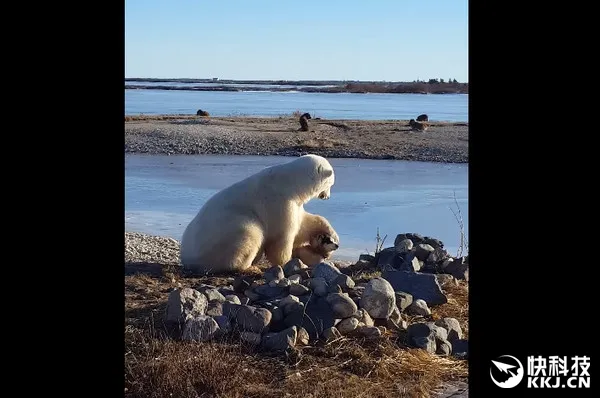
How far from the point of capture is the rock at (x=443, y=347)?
498 centimetres

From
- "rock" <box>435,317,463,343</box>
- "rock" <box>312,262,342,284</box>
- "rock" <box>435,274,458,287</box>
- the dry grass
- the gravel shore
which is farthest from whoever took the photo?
the gravel shore

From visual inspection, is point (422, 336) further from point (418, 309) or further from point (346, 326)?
point (418, 309)

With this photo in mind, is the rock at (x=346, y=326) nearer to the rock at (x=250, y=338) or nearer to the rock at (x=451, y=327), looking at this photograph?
the rock at (x=250, y=338)

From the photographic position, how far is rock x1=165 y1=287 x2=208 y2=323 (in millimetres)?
4961

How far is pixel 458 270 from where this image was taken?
699 cm

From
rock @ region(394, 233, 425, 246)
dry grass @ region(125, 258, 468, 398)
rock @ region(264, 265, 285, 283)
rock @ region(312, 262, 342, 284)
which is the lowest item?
dry grass @ region(125, 258, 468, 398)

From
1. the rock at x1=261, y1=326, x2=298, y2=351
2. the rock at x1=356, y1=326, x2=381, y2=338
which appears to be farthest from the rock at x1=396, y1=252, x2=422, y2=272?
the rock at x1=261, y1=326, x2=298, y2=351

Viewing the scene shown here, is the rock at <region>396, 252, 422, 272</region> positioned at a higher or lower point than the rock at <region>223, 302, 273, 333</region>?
higher

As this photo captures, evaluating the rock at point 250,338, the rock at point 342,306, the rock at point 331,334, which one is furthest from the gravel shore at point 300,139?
the rock at point 250,338

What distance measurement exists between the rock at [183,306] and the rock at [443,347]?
1.59 m

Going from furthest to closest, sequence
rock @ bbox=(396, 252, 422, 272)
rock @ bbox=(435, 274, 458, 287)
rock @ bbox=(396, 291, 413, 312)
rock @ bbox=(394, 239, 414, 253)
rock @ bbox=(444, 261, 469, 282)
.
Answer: rock @ bbox=(394, 239, 414, 253), rock @ bbox=(444, 261, 469, 282), rock @ bbox=(396, 252, 422, 272), rock @ bbox=(435, 274, 458, 287), rock @ bbox=(396, 291, 413, 312)

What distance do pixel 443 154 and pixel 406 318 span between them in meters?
18.0

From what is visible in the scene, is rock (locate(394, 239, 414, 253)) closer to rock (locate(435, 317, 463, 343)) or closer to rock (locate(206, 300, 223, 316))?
rock (locate(435, 317, 463, 343))

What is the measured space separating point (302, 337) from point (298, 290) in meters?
0.71
